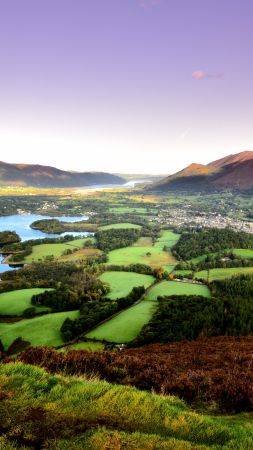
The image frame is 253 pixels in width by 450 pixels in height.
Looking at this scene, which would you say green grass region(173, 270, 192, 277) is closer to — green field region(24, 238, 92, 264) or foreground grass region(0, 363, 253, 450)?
green field region(24, 238, 92, 264)

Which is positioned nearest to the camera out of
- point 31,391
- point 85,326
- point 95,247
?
point 31,391

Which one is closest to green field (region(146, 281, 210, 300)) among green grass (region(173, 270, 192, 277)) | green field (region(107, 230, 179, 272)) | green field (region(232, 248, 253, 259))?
green grass (region(173, 270, 192, 277))

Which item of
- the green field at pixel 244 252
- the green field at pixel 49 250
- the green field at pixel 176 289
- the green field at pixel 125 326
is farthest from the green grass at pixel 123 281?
the green field at pixel 244 252

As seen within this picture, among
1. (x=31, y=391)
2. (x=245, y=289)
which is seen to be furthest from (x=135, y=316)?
A: (x=31, y=391)

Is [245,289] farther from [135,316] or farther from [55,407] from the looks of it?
[55,407]

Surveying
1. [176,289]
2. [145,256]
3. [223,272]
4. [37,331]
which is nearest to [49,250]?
[145,256]

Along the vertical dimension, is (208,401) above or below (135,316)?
above

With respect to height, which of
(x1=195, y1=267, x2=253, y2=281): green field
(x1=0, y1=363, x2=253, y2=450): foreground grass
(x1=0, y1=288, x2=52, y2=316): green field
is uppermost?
(x1=0, y1=363, x2=253, y2=450): foreground grass
